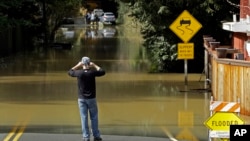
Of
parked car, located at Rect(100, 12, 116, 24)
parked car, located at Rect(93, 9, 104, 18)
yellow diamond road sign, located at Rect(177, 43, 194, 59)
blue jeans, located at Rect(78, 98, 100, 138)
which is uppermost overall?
parked car, located at Rect(93, 9, 104, 18)

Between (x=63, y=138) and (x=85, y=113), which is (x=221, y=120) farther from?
(x=63, y=138)

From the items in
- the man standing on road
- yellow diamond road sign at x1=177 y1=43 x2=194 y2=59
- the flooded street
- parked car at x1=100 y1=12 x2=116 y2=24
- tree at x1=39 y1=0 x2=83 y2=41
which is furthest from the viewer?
parked car at x1=100 y1=12 x2=116 y2=24

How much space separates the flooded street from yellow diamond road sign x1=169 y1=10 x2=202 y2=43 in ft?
6.72

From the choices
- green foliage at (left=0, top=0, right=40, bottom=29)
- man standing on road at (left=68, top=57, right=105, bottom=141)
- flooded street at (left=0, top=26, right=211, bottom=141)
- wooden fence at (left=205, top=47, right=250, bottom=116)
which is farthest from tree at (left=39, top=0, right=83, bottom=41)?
man standing on road at (left=68, top=57, right=105, bottom=141)

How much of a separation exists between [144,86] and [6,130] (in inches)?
410

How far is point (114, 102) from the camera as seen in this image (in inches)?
798

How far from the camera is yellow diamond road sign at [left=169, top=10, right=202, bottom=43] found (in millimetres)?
24438

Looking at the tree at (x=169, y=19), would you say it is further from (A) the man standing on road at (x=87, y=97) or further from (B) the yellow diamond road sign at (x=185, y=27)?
(A) the man standing on road at (x=87, y=97)

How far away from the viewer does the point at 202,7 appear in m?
29.6

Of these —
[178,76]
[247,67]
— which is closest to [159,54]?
[178,76]

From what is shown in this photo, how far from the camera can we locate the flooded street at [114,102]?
15477mm

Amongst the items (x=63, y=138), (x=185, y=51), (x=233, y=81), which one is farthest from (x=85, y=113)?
(x=185, y=51)

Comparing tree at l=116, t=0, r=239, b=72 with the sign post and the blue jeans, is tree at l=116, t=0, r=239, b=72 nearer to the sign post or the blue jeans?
the sign post

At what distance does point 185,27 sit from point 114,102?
5803mm
